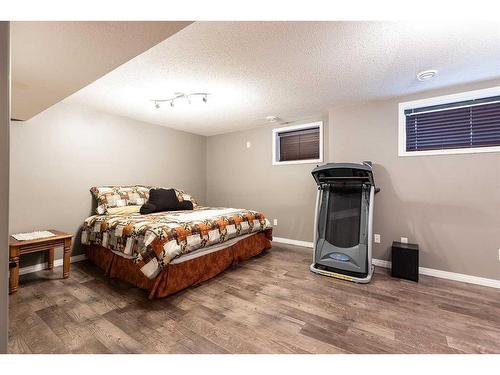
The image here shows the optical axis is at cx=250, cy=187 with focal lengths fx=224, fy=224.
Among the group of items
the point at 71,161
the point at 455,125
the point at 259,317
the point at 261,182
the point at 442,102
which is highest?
the point at 442,102

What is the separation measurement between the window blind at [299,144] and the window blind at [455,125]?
1399 mm

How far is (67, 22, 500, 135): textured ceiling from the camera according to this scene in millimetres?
1675

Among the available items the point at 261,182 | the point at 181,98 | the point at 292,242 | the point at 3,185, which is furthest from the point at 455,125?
the point at 3,185

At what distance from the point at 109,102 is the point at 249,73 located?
6.92ft

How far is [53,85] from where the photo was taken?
1768 mm

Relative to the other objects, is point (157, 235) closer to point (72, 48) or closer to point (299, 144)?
point (72, 48)

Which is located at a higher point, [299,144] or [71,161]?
[299,144]

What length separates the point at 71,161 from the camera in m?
3.17

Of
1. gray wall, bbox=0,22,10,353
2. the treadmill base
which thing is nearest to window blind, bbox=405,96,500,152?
the treadmill base

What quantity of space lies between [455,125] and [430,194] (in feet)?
2.85

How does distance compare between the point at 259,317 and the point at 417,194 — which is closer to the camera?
the point at 259,317

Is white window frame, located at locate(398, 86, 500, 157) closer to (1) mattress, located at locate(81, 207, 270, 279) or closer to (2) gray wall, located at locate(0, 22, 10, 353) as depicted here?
(1) mattress, located at locate(81, 207, 270, 279)

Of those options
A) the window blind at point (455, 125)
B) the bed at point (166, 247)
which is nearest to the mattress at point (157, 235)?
the bed at point (166, 247)
